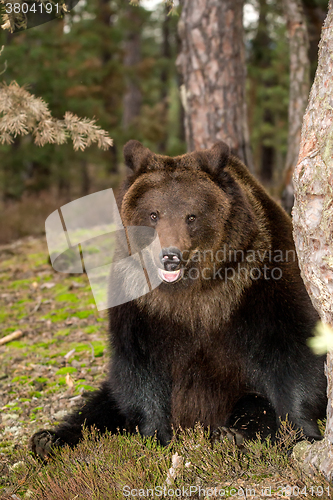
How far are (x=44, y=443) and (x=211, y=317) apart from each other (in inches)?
61.7

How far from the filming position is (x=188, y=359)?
371cm

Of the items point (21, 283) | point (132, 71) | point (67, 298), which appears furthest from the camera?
point (132, 71)

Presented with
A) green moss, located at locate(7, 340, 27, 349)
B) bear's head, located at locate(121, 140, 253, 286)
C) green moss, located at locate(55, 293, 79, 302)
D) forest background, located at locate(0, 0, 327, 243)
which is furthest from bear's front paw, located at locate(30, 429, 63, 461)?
forest background, located at locate(0, 0, 327, 243)

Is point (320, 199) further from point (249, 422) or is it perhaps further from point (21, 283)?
point (21, 283)

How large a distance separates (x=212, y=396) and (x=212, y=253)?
1.10 m

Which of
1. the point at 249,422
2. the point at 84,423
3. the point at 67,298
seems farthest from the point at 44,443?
the point at 67,298

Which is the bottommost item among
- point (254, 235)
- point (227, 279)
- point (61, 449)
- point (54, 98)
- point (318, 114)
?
point (61, 449)

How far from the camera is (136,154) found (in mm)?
3725

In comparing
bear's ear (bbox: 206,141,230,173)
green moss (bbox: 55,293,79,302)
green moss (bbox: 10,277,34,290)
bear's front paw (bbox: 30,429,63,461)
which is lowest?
bear's front paw (bbox: 30,429,63,461)

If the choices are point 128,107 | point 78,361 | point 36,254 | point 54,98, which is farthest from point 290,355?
point 128,107

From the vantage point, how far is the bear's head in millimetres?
3463

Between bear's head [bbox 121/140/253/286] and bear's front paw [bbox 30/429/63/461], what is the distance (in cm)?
155

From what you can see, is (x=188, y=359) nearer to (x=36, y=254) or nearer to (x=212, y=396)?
(x=212, y=396)

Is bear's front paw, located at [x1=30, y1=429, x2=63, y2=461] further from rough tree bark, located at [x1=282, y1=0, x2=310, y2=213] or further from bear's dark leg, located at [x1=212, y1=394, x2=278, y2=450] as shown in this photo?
rough tree bark, located at [x1=282, y1=0, x2=310, y2=213]
